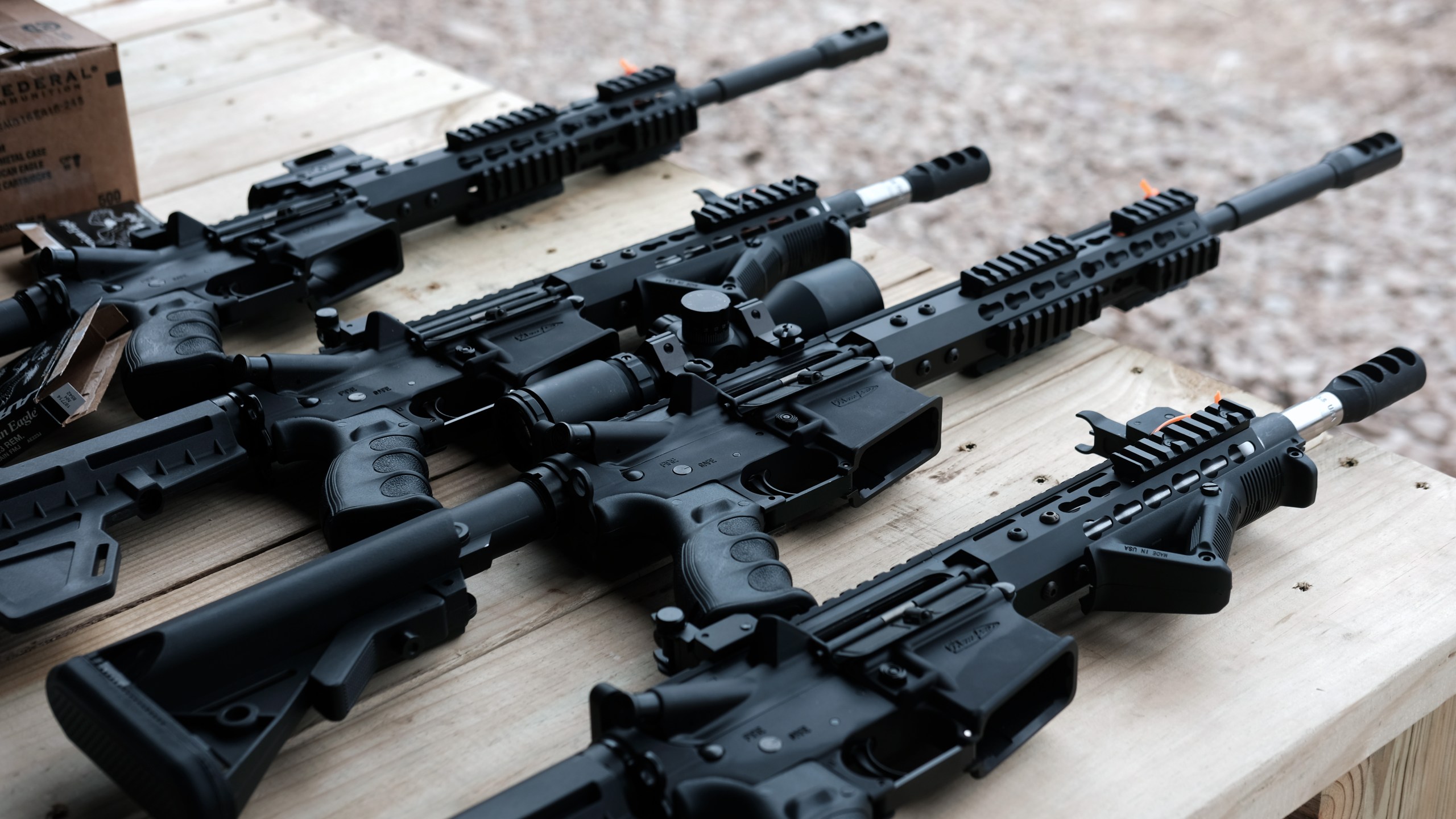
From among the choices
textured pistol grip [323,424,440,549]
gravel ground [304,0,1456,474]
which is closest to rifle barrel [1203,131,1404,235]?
gravel ground [304,0,1456,474]

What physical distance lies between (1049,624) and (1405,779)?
0.81 meters

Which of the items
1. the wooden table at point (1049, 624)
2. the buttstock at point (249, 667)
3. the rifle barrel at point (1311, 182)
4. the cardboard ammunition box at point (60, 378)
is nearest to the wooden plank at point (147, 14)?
the wooden table at point (1049, 624)

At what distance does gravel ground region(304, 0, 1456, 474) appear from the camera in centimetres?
534

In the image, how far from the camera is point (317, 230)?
3430 mm

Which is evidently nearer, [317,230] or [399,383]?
[399,383]

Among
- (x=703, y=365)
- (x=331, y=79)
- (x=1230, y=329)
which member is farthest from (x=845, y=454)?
(x=1230, y=329)

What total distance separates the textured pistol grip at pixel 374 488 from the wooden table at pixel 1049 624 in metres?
0.22

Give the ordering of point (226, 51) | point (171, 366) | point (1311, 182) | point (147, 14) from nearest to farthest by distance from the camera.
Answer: point (171, 366), point (1311, 182), point (226, 51), point (147, 14)

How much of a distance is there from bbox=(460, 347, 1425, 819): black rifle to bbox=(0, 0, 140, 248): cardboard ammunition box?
240 cm

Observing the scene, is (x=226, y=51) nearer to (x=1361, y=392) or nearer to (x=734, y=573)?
(x=734, y=573)

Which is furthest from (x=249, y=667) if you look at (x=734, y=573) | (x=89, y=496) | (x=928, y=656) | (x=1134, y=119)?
(x=1134, y=119)

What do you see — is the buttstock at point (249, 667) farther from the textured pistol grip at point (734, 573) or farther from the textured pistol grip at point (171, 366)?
the textured pistol grip at point (171, 366)

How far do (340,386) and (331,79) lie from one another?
229 centimetres

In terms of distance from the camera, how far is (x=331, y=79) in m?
4.73
